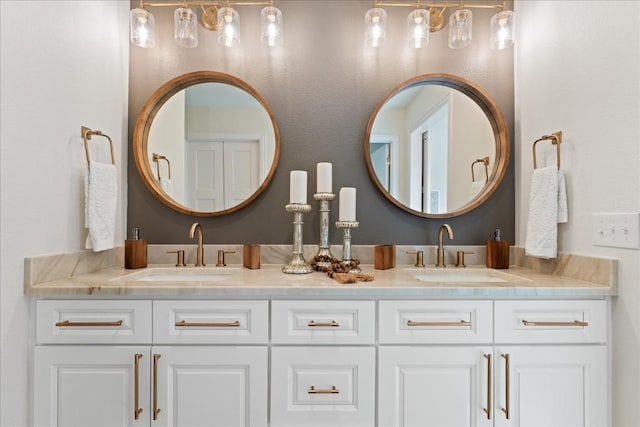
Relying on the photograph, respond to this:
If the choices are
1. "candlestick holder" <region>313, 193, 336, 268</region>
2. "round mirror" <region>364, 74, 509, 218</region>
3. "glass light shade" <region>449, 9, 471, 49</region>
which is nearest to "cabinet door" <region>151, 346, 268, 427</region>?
"candlestick holder" <region>313, 193, 336, 268</region>

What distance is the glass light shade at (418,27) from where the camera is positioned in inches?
68.9

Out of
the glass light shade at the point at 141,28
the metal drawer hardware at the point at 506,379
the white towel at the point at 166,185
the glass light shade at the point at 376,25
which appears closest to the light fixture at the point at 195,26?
the glass light shade at the point at 141,28

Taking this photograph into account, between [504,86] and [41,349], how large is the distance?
241 cm

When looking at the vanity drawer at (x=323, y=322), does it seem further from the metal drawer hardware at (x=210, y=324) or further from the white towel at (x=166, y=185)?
the white towel at (x=166, y=185)

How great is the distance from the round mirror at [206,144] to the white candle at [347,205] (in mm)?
402

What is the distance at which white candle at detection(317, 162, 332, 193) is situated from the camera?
168cm

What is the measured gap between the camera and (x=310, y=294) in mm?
1261

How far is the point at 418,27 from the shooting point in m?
1.76

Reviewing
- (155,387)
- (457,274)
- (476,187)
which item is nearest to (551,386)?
(457,274)

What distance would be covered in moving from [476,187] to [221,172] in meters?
1.37

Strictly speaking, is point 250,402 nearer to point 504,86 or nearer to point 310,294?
point 310,294

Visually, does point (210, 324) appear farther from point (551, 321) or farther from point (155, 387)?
point (551, 321)

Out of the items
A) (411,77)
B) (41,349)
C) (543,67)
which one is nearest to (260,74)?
(411,77)

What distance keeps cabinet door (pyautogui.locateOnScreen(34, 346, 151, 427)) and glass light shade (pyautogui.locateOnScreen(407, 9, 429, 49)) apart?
1888 millimetres
